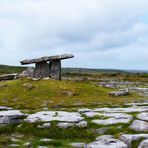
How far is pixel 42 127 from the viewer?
59.7ft

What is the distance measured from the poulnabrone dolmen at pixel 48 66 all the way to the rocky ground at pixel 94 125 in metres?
21.8

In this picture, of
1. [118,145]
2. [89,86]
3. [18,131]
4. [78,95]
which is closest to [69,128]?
[18,131]

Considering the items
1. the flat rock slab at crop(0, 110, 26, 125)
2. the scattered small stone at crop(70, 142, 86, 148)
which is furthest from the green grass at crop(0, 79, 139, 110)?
the scattered small stone at crop(70, 142, 86, 148)

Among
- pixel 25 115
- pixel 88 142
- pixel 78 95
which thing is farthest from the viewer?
pixel 78 95

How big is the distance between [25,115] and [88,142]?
4.73m

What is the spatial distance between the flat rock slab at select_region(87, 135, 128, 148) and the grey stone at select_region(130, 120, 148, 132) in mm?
1457

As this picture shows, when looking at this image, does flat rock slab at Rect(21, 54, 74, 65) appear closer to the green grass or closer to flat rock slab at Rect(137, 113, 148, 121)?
the green grass

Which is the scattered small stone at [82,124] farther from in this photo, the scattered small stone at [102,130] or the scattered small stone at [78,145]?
the scattered small stone at [78,145]

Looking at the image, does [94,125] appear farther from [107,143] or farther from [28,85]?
[28,85]

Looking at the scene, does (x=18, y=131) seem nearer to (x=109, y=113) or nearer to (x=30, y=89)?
(x=109, y=113)

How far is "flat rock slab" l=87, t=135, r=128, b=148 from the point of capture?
14789mm

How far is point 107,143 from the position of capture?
50.3 ft

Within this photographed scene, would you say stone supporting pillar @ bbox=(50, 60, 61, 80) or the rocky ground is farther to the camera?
stone supporting pillar @ bbox=(50, 60, 61, 80)

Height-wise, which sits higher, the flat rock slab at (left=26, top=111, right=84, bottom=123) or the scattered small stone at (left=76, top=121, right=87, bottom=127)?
the flat rock slab at (left=26, top=111, right=84, bottom=123)
